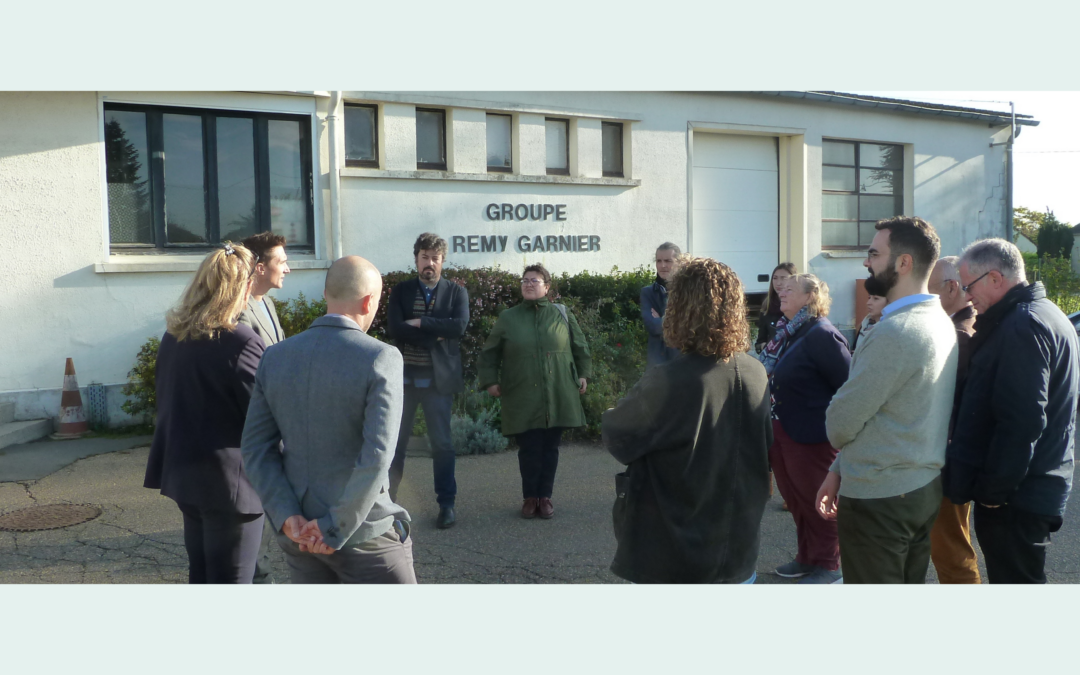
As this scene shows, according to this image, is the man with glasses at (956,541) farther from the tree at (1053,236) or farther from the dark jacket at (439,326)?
the tree at (1053,236)

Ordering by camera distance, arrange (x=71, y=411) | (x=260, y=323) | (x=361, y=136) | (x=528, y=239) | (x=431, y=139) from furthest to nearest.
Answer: (x=528, y=239), (x=431, y=139), (x=361, y=136), (x=71, y=411), (x=260, y=323)

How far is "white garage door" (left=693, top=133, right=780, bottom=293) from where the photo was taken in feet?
44.9

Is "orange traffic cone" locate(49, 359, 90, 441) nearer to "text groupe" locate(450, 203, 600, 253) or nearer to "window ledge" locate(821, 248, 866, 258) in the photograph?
"text groupe" locate(450, 203, 600, 253)

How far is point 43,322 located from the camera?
8.87 meters

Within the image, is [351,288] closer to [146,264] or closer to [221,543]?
[221,543]

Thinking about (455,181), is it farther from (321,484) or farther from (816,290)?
(321,484)

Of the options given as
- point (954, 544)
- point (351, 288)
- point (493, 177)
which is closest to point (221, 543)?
point (351, 288)

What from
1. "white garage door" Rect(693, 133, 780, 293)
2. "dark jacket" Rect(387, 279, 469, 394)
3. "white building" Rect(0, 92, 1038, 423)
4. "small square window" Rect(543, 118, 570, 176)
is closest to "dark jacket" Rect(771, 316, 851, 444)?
"dark jacket" Rect(387, 279, 469, 394)

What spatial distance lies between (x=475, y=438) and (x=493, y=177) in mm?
4402

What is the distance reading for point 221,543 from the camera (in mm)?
3373

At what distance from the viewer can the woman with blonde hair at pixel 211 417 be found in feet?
10.9

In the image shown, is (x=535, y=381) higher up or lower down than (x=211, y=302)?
lower down

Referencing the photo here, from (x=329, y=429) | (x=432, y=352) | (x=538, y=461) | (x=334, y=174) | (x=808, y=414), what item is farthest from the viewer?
(x=334, y=174)

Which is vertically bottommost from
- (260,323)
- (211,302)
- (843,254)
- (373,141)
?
(260,323)
